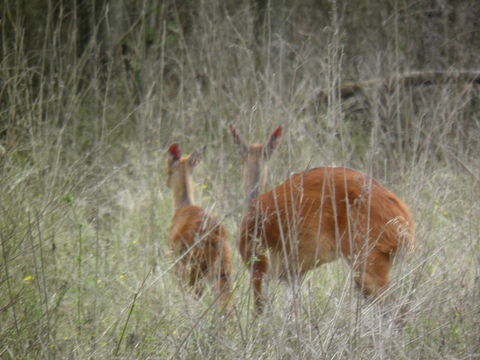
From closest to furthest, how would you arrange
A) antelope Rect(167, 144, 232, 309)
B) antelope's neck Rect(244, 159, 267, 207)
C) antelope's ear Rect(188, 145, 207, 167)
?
antelope Rect(167, 144, 232, 309) < antelope's neck Rect(244, 159, 267, 207) < antelope's ear Rect(188, 145, 207, 167)

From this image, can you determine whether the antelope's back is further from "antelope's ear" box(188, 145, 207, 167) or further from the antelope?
"antelope's ear" box(188, 145, 207, 167)

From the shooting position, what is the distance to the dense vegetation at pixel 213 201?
10.4ft

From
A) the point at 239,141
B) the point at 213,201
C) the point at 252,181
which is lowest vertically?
the point at 213,201

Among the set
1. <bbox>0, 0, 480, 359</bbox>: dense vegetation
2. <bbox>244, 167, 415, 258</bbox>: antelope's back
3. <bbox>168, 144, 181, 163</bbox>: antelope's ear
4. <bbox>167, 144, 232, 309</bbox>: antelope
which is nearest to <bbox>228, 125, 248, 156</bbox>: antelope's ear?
<bbox>0, 0, 480, 359</bbox>: dense vegetation

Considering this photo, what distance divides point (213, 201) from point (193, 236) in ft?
4.51

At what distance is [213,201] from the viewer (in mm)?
6262

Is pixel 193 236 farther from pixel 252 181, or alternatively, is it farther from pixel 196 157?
pixel 196 157

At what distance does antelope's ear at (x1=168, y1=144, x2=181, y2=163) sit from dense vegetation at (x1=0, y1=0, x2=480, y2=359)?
265 millimetres

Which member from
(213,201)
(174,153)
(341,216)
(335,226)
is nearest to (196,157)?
(174,153)

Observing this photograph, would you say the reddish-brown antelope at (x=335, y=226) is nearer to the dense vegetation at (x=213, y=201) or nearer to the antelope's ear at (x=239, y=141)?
the dense vegetation at (x=213, y=201)

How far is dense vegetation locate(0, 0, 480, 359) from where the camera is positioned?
10.4 feet

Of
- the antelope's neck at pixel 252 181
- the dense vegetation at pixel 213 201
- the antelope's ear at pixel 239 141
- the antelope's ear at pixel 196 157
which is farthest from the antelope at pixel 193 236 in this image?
the antelope's ear at pixel 239 141

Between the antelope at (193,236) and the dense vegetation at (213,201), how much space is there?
13cm

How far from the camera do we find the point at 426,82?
8.35 meters
